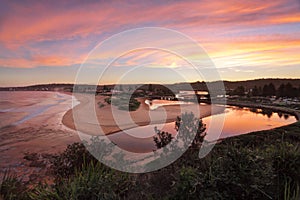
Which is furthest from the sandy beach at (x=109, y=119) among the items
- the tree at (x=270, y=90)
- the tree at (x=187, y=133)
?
the tree at (x=270, y=90)

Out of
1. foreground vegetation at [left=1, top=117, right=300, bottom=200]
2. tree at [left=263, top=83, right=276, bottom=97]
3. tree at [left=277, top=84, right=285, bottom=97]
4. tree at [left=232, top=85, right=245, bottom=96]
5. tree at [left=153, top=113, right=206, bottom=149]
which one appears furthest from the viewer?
tree at [left=232, top=85, right=245, bottom=96]

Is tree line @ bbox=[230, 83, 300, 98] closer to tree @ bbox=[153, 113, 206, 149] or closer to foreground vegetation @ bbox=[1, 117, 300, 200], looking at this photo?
tree @ bbox=[153, 113, 206, 149]

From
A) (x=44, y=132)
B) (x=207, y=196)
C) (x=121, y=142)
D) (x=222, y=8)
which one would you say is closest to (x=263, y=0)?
(x=222, y=8)

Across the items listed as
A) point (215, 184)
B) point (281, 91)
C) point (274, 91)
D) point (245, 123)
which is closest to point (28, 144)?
point (215, 184)

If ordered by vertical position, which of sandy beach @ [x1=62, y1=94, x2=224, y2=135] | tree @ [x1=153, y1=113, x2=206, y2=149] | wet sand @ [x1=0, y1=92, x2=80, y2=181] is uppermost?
tree @ [x1=153, y1=113, x2=206, y2=149]

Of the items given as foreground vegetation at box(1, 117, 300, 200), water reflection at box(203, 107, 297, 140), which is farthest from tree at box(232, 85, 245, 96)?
foreground vegetation at box(1, 117, 300, 200)

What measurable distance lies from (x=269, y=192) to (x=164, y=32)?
6813 mm

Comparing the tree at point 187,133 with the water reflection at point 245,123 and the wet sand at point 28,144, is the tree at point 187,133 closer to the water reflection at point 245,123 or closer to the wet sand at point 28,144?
the wet sand at point 28,144

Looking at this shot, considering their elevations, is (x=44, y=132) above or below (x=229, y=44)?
below

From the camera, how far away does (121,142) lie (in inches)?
422

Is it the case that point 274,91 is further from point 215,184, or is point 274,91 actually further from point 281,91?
point 215,184

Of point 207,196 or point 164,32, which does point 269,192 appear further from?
point 164,32

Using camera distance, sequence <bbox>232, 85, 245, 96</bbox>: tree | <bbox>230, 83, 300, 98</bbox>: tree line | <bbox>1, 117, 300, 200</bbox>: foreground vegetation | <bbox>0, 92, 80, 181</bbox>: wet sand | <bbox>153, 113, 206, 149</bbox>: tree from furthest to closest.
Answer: <bbox>232, 85, 245, 96</bbox>: tree
<bbox>230, 83, 300, 98</bbox>: tree line
<bbox>0, 92, 80, 181</bbox>: wet sand
<bbox>153, 113, 206, 149</bbox>: tree
<bbox>1, 117, 300, 200</bbox>: foreground vegetation

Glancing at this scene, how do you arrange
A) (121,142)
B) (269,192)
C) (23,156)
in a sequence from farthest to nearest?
(121,142) < (23,156) < (269,192)
